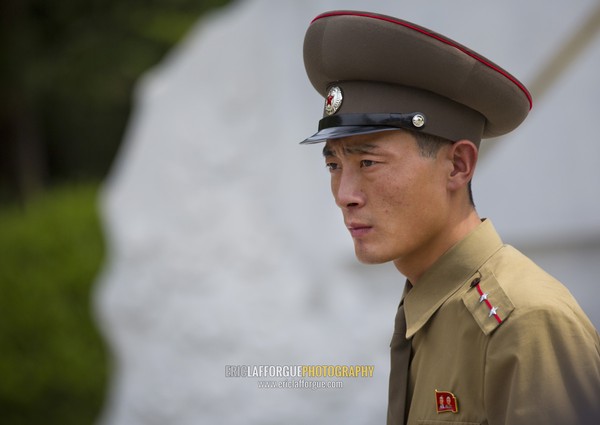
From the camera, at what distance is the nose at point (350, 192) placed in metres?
1.69

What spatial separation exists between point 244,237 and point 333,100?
3033 millimetres

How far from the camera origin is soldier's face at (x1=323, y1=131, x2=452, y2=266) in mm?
1669

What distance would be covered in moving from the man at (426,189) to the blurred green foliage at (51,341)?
457 cm

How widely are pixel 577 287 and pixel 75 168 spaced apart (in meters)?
7.27

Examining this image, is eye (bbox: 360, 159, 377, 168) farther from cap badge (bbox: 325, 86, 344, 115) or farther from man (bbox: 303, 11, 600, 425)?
cap badge (bbox: 325, 86, 344, 115)

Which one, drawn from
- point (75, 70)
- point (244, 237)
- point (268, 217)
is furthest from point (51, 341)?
point (75, 70)

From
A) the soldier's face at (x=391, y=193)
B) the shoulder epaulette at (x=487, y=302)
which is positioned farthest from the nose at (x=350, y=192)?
the shoulder epaulette at (x=487, y=302)

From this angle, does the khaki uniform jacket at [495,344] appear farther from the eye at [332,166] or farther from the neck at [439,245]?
the eye at [332,166]

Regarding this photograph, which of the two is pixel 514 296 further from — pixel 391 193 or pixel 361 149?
pixel 361 149

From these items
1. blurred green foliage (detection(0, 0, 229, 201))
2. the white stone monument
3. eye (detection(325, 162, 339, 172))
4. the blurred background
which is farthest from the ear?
blurred green foliage (detection(0, 0, 229, 201))

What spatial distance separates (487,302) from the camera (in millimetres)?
1563

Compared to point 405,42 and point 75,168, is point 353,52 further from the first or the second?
point 75,168

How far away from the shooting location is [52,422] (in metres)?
6.02

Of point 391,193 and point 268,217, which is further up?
point 268,217
